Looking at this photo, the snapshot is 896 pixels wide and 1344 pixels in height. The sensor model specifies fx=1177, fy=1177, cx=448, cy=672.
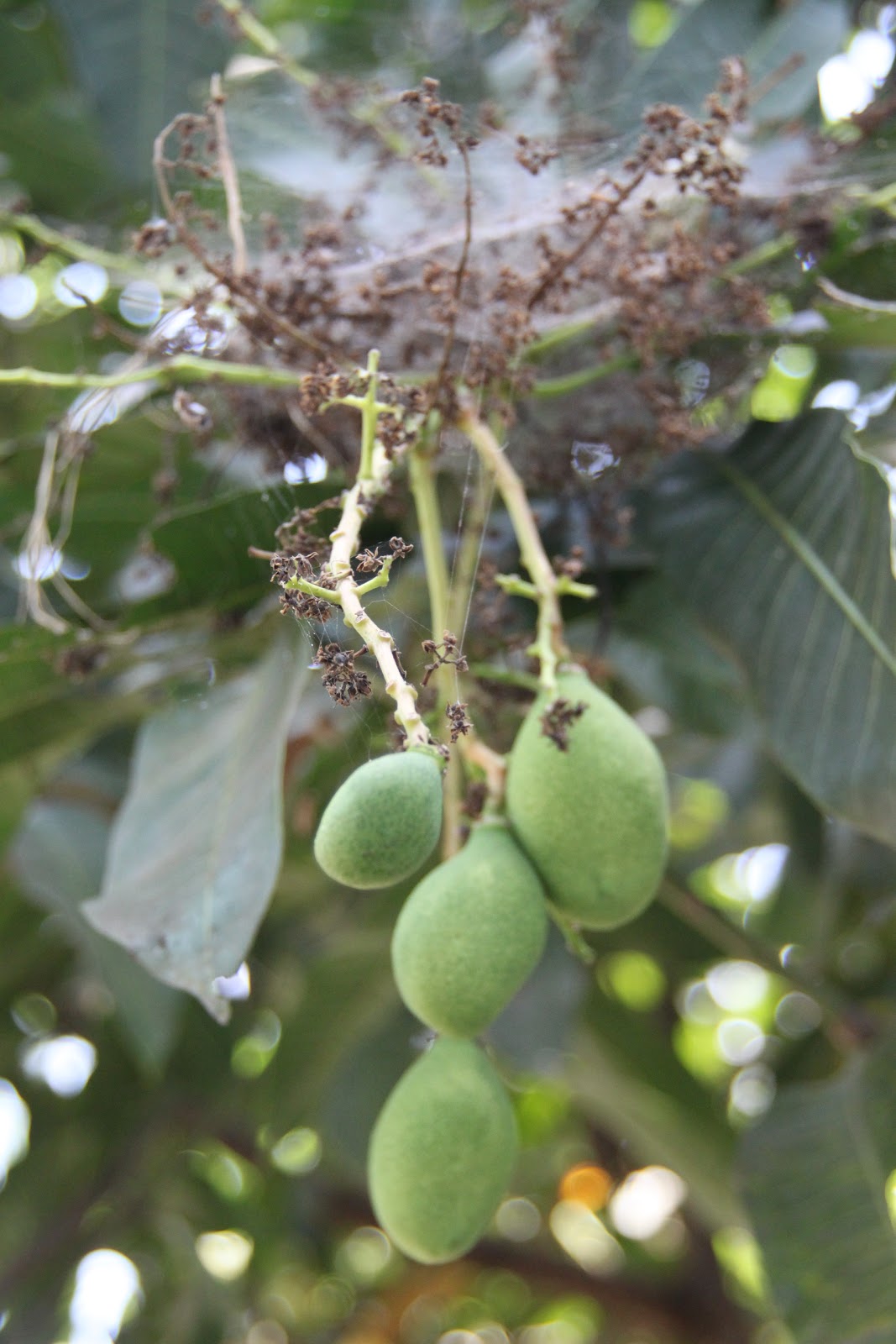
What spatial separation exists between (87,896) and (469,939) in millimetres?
895

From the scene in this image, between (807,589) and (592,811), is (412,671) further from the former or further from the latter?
(592,811)

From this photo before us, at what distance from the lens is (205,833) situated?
1.09m

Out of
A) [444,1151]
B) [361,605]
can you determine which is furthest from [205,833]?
[361,605]

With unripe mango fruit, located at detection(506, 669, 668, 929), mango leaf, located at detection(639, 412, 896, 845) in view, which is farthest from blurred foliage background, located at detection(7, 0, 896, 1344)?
unripe mango fruit, located at detection(506, 669, 668, 929)

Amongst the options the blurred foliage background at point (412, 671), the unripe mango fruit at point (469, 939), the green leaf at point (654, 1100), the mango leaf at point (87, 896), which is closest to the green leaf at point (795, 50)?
the blurred foliage background at point (412, 671)

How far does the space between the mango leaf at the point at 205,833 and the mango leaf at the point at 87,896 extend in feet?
1.11

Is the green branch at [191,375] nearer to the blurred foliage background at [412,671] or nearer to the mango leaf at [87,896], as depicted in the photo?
the blurred foliage background at [412,671]

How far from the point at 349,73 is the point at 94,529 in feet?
2.76

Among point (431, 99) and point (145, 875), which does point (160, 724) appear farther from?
point (431, 99)

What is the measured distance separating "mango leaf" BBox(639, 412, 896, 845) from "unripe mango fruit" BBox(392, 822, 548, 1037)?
16.0 inches

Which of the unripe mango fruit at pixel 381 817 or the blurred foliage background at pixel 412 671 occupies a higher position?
the unripe mango fruit at pixel 381 817

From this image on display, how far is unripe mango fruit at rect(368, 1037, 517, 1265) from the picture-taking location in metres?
0.84

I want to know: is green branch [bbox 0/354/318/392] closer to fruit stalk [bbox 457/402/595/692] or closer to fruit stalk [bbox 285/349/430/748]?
fruit stalk [bbox 457/402/595/692]

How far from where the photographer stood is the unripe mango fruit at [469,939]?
0.77 m
